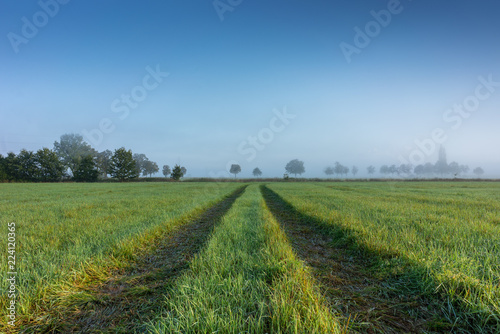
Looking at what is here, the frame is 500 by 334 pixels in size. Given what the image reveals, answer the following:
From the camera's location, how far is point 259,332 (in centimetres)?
200

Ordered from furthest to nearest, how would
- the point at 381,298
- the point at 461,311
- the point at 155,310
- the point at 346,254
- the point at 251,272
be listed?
the point at 346,254, the point at 251,272, the point at 381,298, the point at 155,310, the point at 461,311

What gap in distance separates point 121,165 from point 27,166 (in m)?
27.6

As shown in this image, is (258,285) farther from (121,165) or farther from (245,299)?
(121,165)

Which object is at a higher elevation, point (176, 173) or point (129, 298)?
point (176, 173)

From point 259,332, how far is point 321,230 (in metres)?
5.82

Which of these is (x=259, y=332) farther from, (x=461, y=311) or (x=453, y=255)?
(x=453, y=255)

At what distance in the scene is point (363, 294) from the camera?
3145mm

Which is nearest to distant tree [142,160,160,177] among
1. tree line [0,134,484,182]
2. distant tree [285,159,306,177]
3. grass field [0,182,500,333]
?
tree line [0,134,484,182]

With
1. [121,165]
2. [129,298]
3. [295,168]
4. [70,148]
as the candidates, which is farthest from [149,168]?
[129,298]

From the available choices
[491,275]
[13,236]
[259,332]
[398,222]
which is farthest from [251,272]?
[13,236]

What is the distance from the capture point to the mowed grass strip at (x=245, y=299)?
2.02 metres

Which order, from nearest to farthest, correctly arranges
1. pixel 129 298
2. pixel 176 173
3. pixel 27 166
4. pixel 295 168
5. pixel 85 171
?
pixel 129 298 → pixel 27 166 → pixel 85 171 → pixel 176 173 → pixel 295 168

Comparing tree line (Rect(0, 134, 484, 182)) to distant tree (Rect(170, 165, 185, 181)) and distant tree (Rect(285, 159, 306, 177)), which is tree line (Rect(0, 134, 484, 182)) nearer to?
distant tree (Rect(170, 165, 185, 181))

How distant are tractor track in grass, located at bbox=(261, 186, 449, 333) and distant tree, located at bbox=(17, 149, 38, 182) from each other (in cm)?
9787
